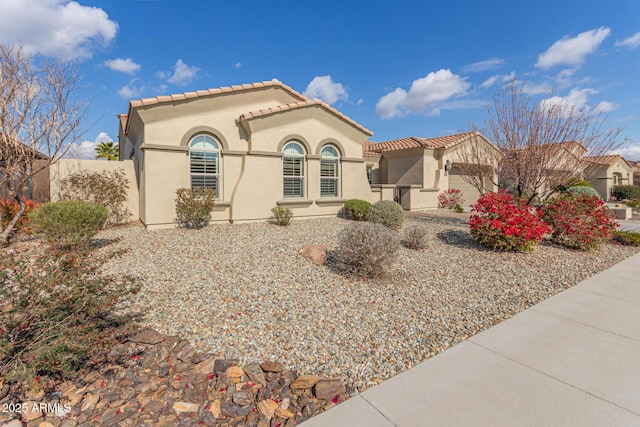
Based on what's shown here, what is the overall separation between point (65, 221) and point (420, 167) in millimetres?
17243

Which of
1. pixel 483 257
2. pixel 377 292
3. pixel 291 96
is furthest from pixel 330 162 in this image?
pixel 377 292

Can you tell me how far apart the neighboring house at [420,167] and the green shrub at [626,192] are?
16604 millimetres

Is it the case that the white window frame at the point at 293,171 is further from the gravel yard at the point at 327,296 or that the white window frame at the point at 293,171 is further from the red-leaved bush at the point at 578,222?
the red-leaved bush at the point at 578,222

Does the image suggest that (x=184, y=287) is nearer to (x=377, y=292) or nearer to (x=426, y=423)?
(x=377, y=292)

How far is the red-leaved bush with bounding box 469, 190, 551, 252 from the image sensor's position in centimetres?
829

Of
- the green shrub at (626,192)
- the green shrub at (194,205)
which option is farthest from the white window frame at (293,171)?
the green shrub at (626,192)

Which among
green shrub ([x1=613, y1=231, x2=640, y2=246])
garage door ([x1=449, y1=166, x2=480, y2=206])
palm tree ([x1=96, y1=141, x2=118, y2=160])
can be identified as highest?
palm tree ([x1=96, y1=141, x2=118, y2=160])

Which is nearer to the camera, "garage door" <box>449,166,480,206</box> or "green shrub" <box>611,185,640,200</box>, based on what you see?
"garage door" <box>449,166,480,206</box>

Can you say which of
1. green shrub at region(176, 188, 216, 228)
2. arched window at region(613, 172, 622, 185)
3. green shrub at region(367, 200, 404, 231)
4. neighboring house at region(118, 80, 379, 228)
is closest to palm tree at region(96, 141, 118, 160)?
neighboring house at region(118, 80, 379, 228)

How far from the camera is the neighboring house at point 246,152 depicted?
10.4 meters

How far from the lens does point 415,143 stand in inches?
768

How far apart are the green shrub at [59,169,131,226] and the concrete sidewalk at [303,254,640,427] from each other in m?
11.3

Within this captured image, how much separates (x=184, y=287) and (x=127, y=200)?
8.10 m

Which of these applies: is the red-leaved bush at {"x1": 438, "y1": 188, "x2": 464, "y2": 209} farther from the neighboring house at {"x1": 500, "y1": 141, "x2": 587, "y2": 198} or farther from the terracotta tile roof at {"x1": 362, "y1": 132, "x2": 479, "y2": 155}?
the neighboring house at {"x1": 500, "y1": 141, "x2": 587, "y2": 198}
